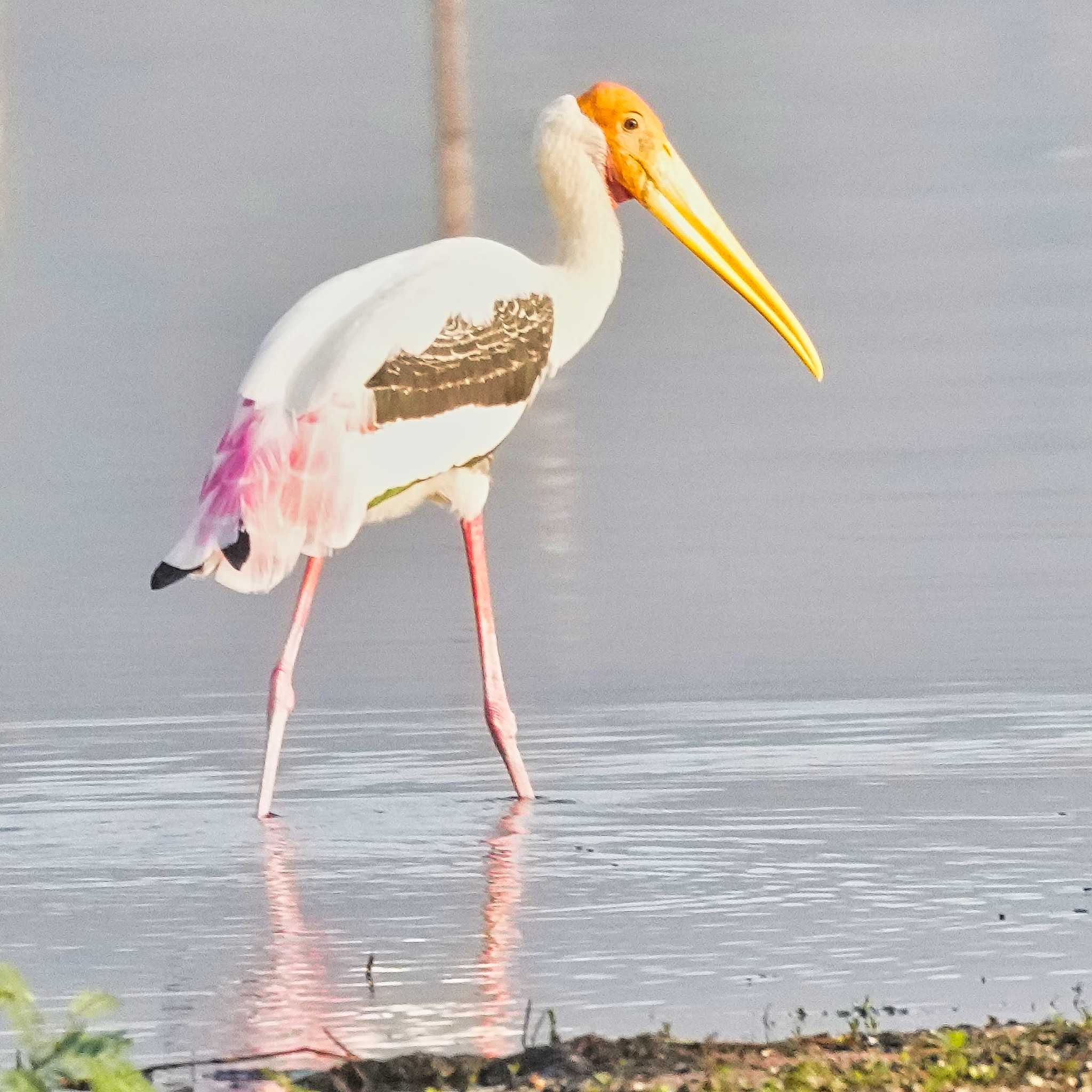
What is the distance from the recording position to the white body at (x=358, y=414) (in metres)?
8.55

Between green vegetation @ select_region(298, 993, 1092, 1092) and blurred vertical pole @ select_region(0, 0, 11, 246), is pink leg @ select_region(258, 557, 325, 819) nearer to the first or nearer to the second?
green vegetation @ select_region(298, 993, 1092, 1092)

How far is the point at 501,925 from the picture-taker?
671cm

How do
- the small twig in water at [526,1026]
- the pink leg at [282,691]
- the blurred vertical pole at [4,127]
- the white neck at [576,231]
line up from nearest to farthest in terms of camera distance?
the small twig in water at [526,1026] → the pink leg at [282,691] → the white neck at [576,231] → the blurred vertical pole at [4,127]

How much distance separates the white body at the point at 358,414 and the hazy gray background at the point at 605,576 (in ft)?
2.19

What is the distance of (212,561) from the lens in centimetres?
855

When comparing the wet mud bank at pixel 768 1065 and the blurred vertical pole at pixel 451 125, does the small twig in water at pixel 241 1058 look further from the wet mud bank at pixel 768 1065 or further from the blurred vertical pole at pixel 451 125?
the blurred vertical pole at pixel 451 125

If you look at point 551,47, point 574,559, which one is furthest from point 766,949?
point 551,47

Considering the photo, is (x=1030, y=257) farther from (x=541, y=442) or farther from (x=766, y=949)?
(x=766, y=949)

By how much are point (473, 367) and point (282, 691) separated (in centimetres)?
106

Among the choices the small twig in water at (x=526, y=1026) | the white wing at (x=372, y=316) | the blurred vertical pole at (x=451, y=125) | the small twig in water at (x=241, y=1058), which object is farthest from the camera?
the blurred vertical pole at (x=451, y=125)

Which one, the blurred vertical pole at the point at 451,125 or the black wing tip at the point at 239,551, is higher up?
the blurred vertical pole at the point at 451,125

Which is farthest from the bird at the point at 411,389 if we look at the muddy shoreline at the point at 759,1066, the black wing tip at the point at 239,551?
the muddy shoreline at the point at 759,1066

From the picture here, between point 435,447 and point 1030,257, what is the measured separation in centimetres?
1465

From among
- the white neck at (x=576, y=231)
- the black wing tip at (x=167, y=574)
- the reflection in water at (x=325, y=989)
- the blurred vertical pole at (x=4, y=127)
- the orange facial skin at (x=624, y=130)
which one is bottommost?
the reflection in water at (x=325, y=989)
